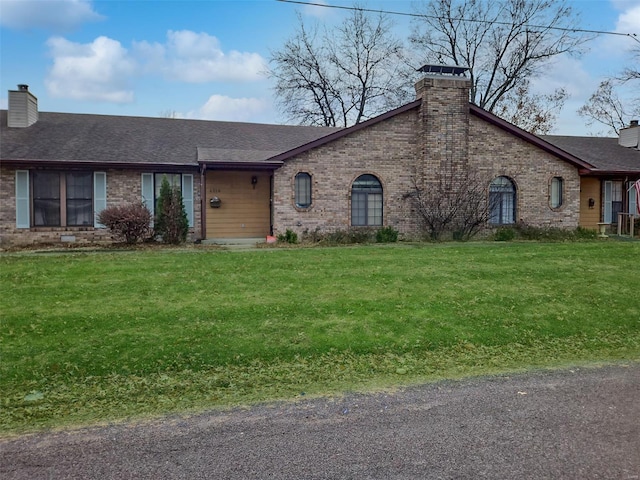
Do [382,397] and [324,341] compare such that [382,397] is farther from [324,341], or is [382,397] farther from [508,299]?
[508,299]

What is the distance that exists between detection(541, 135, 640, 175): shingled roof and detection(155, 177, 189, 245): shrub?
14.4m

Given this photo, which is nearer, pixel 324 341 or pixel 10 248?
pixel 324 341

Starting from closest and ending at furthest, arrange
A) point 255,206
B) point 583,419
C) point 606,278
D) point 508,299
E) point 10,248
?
1. point 583,419
2. point 508,299
3. point 606,278
4. point 10,248
5. point 255,206

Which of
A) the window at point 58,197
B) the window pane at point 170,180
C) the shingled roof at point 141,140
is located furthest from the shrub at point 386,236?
the window at point 58,197

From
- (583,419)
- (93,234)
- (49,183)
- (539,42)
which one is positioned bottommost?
(583,419)

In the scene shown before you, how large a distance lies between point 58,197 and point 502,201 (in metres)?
14.7

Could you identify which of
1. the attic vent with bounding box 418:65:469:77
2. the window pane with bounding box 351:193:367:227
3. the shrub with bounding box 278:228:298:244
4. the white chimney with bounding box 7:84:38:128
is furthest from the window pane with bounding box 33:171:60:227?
the attic vent with bounding box 418:65:469:77

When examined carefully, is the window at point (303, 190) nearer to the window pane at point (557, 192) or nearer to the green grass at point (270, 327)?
the green grass at point (270, 327)

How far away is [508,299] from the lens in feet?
27.9

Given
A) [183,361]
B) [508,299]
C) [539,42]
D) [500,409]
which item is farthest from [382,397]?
[539,42]

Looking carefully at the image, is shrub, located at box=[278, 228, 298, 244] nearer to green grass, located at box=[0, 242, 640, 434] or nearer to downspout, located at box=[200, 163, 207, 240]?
downspout, located at box=[200, 163, 207, 240]

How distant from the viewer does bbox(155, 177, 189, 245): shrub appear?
15.5m

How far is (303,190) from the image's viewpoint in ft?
56.3

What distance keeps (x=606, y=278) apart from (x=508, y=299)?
115 inches
